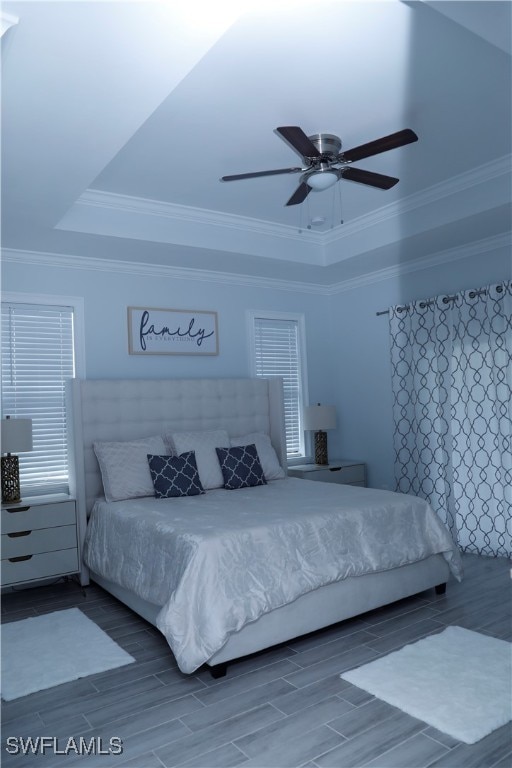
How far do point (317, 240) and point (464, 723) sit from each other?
4067mm

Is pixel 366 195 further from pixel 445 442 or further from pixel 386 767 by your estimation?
pixel 386 767

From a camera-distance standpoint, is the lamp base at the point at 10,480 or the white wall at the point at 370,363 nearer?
the lamp base at the point at 10,480

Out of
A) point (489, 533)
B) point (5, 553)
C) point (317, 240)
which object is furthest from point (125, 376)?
point (489, 533)

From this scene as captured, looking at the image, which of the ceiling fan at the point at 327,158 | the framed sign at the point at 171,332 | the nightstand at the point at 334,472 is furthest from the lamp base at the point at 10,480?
the ceiling fan at the point at 327,158

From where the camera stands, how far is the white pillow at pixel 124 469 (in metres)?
4.20

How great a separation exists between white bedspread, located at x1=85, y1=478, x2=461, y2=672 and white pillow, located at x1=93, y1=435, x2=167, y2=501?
4.3 inches

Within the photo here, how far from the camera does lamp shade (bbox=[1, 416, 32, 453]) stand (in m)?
3.93

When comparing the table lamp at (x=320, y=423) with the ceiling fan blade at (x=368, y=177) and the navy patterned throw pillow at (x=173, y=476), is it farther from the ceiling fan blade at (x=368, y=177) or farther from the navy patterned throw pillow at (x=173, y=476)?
the ceiling fan blade at (x=368, y=177)

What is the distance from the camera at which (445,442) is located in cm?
497

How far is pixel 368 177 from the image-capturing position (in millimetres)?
3141

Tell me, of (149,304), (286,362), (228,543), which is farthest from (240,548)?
(286,362)

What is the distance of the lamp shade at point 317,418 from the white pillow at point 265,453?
0.60 m

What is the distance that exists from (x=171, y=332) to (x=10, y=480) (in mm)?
1857

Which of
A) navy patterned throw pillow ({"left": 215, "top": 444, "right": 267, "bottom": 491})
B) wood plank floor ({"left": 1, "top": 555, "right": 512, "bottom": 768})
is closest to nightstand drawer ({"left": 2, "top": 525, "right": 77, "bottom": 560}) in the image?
wood plank floor ({"left": 1, "top": 555, "right": 512, "bottom": 768})
